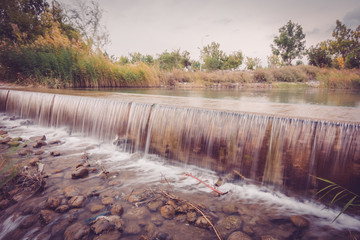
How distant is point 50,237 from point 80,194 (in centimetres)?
60

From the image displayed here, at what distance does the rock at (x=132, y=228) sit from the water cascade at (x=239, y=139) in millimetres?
1453

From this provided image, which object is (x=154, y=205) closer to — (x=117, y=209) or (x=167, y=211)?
(x=167, y=211)

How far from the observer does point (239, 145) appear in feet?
8.56

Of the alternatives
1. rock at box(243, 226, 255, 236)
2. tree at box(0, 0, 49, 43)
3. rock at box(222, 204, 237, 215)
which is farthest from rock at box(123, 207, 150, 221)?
tree at box(0, 0, 49, 43)

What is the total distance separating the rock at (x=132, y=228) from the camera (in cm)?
161

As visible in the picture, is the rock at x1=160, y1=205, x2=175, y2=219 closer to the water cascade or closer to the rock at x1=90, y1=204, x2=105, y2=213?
the rock at x1=90, y1=204, x2=105, y2=213

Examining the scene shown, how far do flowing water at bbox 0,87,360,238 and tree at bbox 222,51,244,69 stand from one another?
44.4 m

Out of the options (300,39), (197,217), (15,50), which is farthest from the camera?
(300,39)

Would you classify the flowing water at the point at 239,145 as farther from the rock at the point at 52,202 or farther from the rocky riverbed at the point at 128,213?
the rock at the point at 52,202

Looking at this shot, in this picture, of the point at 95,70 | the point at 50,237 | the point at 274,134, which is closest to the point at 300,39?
the point at 95,70

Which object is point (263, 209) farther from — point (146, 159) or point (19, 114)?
point (19, 114)

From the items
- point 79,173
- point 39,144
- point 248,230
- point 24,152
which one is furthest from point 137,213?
point 39,144

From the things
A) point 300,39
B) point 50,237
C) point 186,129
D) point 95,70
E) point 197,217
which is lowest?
point 50,237

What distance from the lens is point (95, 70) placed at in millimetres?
9445
